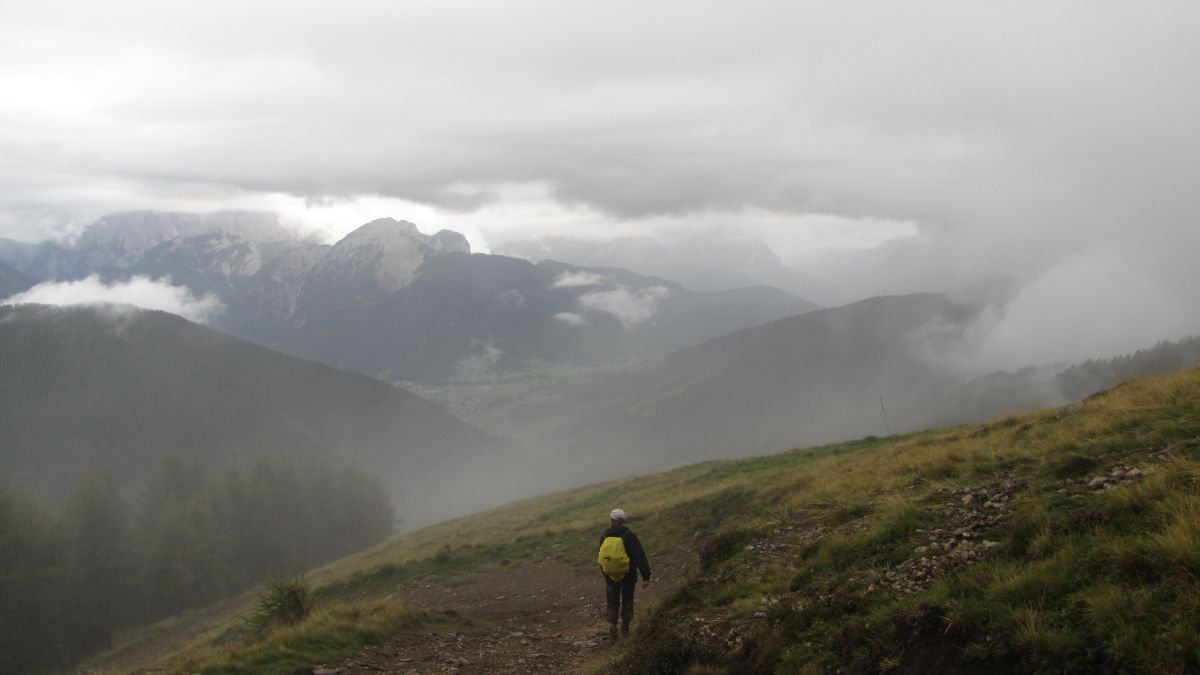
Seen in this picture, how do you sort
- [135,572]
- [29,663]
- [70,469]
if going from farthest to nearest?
1. [70,469]
2. [135,572]
3. [29,663]

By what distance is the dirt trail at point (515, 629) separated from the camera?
550 inches

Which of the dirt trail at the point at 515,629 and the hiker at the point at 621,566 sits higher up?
the hiker at the point at 621,566

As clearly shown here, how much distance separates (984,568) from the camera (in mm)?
8688

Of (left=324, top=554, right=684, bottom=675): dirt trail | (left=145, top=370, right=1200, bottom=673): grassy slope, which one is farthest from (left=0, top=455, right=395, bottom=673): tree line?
(left=145, top=370, right=1200, bottom=673): grassy slope

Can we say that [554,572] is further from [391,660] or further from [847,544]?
[847,544]

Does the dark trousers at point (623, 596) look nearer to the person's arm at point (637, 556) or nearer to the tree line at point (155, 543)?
the person's arm at point (637, 556)

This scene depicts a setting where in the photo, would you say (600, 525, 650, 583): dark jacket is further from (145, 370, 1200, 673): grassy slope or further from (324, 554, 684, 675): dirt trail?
(324, 554, 684, 675): dirt trail

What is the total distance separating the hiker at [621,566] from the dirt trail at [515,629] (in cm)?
74

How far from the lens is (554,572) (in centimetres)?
2595

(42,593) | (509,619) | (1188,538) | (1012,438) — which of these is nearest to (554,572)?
(509,619)

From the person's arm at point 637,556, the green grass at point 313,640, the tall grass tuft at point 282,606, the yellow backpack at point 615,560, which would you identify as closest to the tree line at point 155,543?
the tall grass tuft at point 282,606

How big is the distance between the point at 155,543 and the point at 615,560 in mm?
74612

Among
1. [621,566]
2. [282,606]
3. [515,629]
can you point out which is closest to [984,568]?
[621,566]

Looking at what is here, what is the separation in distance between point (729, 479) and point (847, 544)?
2467 centimetres
